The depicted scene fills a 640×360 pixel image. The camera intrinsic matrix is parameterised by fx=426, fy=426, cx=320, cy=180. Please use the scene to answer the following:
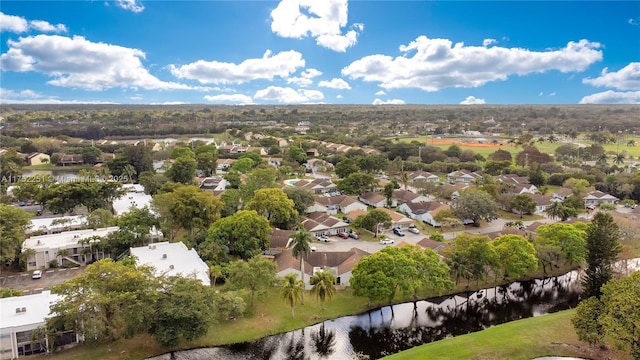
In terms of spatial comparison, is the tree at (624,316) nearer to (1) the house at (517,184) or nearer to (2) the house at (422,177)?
(1) the house at (517,184)

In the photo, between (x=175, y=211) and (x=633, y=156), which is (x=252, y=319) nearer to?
(x=175, y=211)

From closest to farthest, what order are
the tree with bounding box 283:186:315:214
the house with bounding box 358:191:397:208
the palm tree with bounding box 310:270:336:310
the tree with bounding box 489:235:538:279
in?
the palm tree with bounding box 310:270:336:310 → the tree with bounding box 489:235:538:279 → the tree with bounding box 283:186:315:214 → the house with bounding box 358:191:397:208

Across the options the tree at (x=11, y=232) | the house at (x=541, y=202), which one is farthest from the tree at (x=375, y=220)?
the tree at (x=11, y=232)

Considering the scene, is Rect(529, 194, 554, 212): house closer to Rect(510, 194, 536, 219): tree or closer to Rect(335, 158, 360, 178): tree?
Rect(510, 194, 536, 219): tree

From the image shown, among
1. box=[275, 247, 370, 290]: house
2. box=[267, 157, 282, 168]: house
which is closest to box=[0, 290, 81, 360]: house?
box=[275, 247, 370, 290]: house

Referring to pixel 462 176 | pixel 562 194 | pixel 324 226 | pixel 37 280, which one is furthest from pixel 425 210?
pixel 37 280

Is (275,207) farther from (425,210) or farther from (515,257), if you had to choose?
A: (515,257)
